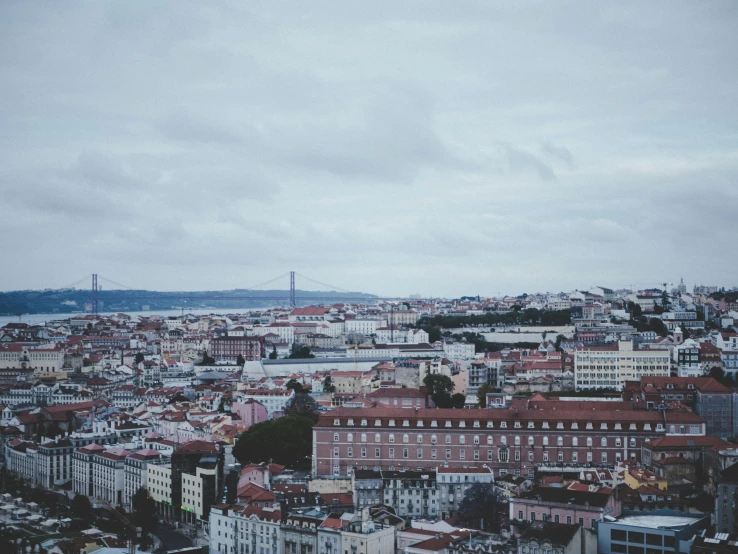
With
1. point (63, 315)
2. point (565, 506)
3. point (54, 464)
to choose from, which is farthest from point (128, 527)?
point (63, 315)

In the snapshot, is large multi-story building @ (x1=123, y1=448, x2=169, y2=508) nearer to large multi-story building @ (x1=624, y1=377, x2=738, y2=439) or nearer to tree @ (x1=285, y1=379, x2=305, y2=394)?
tree @ (x1=285, y1=379, x2=305, y2=394)

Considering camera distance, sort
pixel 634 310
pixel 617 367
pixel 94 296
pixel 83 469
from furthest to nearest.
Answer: pixel 94 296 → pixel 634 310 → pixel 617 367 → pixel 83 469

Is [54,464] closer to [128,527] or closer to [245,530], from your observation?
[128,527]

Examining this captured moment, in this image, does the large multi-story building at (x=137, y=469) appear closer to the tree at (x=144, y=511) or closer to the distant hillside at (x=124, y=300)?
the tree at (x=144, y=511)

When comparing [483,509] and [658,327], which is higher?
[658,327]

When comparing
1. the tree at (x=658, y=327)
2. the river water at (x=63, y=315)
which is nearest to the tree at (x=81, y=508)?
the tree at (x=658, y=327)

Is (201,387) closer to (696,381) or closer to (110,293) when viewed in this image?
(696,381)

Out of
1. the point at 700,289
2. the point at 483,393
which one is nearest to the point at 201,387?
the point at 483,393
